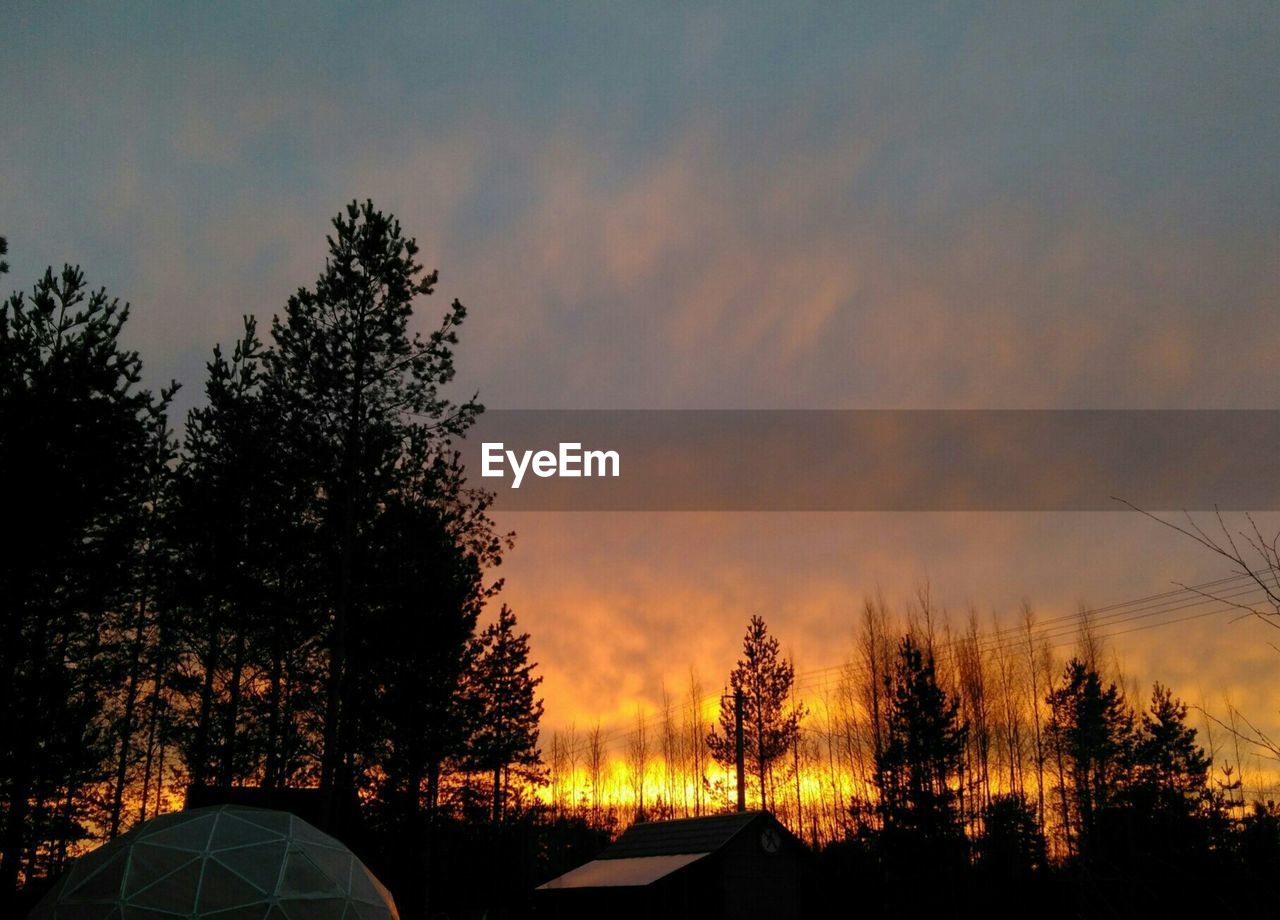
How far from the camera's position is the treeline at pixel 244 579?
67.9 ft

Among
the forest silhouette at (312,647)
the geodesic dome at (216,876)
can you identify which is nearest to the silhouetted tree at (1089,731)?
the forest silhouette at (312,647)

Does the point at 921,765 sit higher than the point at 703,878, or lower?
higher

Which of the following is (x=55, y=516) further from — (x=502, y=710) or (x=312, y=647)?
(x=502, y=710)

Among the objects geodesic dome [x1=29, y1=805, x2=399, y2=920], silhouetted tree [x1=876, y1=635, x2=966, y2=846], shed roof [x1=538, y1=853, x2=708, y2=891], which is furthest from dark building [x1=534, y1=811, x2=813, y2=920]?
geodesic dome [x1=29, y1=805, x2=399, y2=920]

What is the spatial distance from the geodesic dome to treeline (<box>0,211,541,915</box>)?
5743 mm

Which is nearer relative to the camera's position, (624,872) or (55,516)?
(55,516)

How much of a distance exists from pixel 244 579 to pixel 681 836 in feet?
58.7

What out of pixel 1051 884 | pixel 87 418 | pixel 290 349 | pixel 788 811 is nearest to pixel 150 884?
pixel 87 418

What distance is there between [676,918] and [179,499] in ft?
67.1

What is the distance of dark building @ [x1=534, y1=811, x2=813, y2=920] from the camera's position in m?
30.7

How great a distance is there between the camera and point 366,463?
24516mm

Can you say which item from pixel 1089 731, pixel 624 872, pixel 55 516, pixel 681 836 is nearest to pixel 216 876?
pixel 55 516

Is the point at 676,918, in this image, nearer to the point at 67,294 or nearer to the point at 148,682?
the point at 148,682

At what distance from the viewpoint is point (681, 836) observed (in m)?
34.3
